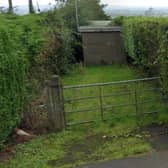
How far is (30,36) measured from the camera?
7.96 meters

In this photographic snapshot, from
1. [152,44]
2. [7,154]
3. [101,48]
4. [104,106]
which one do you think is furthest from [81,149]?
[101,48]

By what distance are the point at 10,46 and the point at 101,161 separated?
7.59ft

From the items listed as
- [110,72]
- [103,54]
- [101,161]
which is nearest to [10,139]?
[101,161]

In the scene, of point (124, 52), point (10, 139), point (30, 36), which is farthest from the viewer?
point (124, 52)

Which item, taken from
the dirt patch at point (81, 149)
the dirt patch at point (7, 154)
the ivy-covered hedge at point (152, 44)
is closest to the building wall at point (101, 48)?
the ivy-covered hedge at point (152, 44)

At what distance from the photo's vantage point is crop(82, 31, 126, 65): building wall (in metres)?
18.8

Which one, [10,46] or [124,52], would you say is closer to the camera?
[10,46]

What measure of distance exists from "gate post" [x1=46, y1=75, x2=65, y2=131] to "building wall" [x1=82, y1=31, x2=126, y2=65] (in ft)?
37.7

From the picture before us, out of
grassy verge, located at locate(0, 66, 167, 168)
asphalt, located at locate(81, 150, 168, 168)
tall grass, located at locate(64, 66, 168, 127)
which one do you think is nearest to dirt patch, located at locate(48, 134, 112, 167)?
grassy verge, located at locate(0, 66, 167, 168)

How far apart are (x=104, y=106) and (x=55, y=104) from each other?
1.46 meters

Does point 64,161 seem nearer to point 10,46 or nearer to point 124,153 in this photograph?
point 124,153

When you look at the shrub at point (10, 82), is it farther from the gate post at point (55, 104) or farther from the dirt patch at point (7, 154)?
the gate post at point (55, 104)

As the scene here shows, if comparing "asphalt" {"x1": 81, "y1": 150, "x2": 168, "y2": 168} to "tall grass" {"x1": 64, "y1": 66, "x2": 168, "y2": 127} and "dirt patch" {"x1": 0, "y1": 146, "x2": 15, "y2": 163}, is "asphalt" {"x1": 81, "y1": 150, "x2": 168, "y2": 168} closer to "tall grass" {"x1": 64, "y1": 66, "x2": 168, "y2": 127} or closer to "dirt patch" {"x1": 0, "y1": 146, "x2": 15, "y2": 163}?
"dirt patch" {"x1": 0, "y1": 146, "x2": 15, "y2": 163}

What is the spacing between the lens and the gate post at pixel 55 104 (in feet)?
24.0
